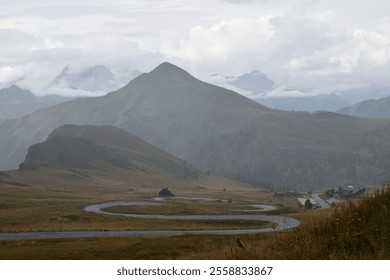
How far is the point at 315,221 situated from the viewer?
2406 centimetres

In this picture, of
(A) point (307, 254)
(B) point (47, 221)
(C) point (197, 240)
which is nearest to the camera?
(A) point (307, 254)

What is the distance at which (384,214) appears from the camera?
21375 millimetres

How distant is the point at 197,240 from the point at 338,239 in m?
52.6

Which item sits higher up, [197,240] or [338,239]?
[338,239]

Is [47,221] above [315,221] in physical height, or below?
below

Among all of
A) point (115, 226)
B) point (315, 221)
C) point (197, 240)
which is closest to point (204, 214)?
point (115, 226)

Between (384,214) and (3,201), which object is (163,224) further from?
(384,214)

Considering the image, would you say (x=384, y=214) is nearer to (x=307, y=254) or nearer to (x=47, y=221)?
(x=307, y=254)

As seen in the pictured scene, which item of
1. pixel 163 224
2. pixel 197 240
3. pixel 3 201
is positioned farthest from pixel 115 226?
pixel 3 201

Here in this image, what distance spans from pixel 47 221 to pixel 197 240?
2389 inches
